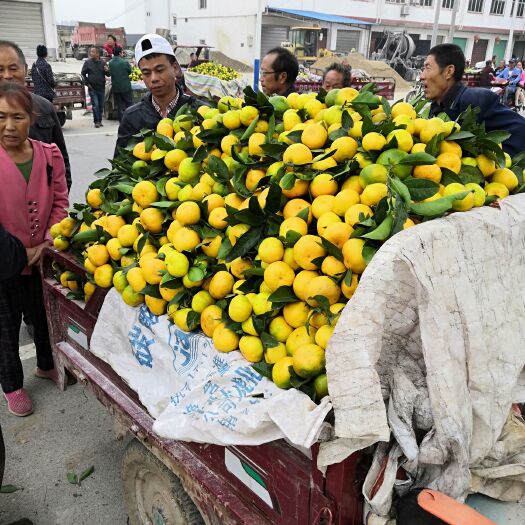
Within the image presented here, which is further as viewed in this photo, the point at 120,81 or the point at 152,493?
the point at 120,81

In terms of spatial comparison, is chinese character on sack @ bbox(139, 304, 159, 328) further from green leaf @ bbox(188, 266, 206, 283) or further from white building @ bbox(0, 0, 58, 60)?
white building @ bbox(0, 0, 58, 60)

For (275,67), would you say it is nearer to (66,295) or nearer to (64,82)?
(66,295)

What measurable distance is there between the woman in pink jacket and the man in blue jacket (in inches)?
110

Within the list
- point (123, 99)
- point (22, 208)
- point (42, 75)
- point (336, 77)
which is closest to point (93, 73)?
point (123, 99)

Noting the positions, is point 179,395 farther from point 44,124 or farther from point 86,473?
point 44,124

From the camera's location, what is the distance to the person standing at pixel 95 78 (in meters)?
12.4

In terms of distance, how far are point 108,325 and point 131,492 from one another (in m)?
0.76

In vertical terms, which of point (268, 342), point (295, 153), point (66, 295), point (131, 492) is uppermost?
point (295, 153)

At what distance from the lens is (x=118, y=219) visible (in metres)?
2.47

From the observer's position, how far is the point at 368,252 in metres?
1.57

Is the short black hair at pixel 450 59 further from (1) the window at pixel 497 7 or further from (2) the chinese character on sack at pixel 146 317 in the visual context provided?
(1) the window at pixel 497 7

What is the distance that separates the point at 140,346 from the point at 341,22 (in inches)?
1446

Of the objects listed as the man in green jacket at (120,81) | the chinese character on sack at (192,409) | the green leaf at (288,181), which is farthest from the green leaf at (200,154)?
the man in green jacket at (120,81)

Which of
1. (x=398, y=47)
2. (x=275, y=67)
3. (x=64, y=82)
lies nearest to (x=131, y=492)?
(x=275, y=67)
